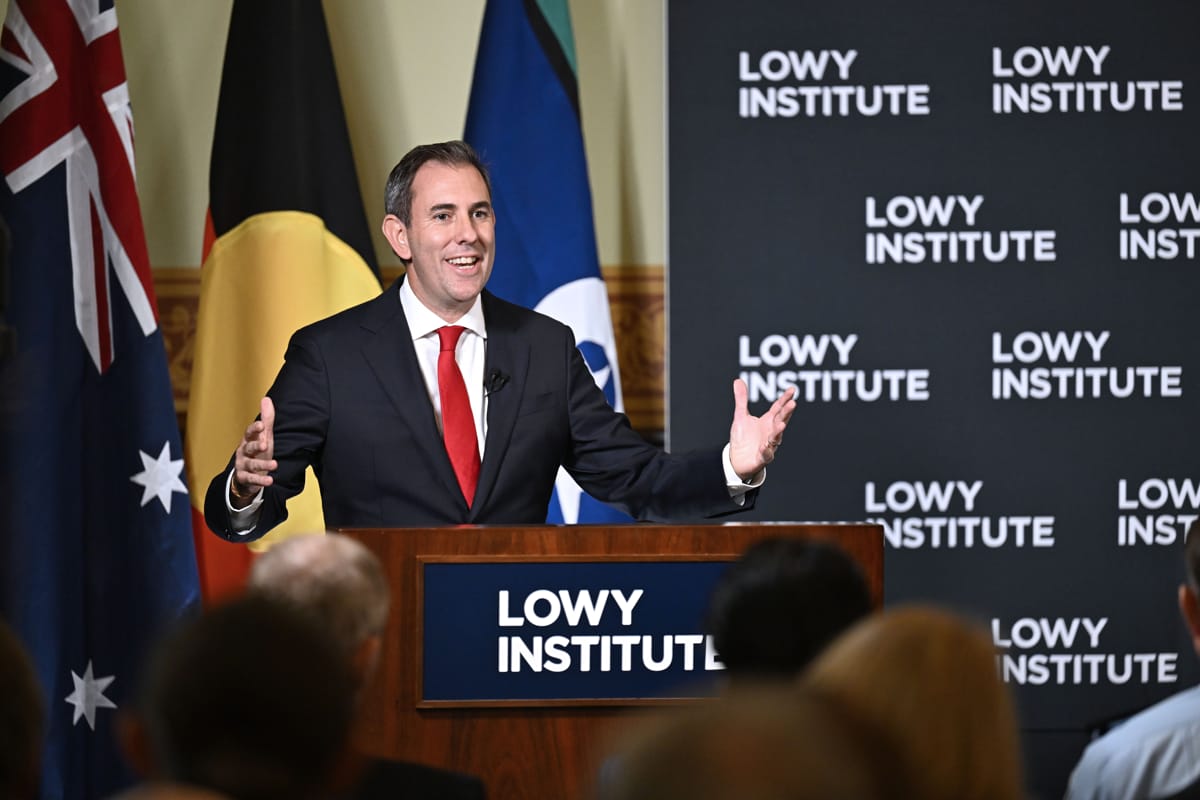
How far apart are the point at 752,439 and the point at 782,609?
153cm

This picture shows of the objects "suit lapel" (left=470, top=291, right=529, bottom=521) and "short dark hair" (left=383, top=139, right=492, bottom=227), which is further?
"short dark hair" (left=383, top=139, right=492, bottom=227)

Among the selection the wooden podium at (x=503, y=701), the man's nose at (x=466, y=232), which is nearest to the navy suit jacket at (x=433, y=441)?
the man's nose at (x=466, y=232)

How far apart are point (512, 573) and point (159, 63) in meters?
3.30

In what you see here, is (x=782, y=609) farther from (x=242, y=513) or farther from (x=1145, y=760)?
(x=242, y=513)

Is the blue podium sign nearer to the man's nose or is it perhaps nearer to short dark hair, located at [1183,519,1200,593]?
short dark hair, located at [1183,519,1200,593]

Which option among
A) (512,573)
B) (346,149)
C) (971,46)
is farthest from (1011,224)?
(512,573)

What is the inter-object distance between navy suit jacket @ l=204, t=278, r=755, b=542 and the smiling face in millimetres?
98

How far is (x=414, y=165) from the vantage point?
12.9 feet

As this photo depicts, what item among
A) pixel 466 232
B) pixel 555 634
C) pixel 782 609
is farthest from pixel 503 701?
pixel 466 232

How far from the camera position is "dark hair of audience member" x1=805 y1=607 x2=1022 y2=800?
49.2 inches

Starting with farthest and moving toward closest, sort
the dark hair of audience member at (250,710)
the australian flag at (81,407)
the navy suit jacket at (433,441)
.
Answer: the australian flag at (81,407)
the navy suit jacket at (433,441)
the dark hair of audience member at (250,710)

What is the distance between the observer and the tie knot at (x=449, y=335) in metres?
3.79

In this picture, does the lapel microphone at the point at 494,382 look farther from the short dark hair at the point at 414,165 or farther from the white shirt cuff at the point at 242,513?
the white shirt cuff at the point at 242,513

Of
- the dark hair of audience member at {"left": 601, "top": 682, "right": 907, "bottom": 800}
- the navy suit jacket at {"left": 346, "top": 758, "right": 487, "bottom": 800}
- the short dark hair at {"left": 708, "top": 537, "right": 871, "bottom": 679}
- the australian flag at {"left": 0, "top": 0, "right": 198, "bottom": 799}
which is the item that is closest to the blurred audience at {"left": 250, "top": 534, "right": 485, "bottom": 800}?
the navy suit jacket at {"left": 346, "top": 758, "right": 487, "bottom": 800}
